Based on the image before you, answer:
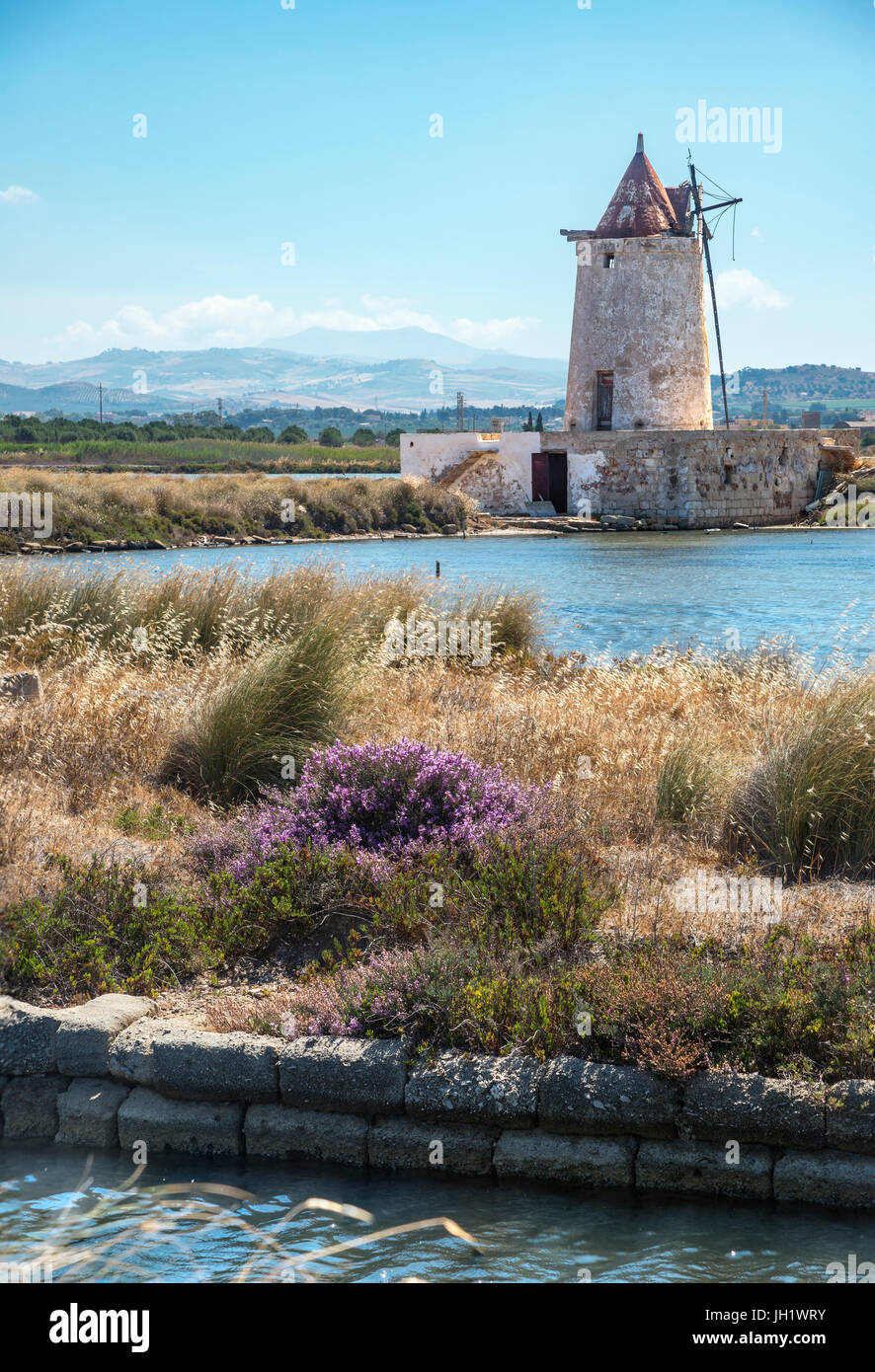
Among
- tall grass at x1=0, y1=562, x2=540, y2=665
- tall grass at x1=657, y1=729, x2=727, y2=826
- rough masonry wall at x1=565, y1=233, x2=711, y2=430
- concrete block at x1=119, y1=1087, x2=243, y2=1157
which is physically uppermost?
rough masonry wall at x1=565, y1=233, x2=711, y2=430

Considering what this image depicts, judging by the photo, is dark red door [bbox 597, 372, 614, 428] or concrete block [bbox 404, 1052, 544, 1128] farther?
dark red door [bbox 597, 372, 614, 428]

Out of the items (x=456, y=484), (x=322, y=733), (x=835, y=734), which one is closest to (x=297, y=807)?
(x=322, y=733)

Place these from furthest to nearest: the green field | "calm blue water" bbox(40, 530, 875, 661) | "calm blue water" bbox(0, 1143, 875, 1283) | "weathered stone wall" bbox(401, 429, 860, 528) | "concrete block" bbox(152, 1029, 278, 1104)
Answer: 1. the green field
2. "weathered stone wall" bbox(401, 429, 860, 528)
3. "calm blue water" bbox(40, 530, 875, 661)
4. "concrete block" bbox(152, 1029, 278, 1104)
5. "calm blue water" bbox(0, 1143, 875, 1283)

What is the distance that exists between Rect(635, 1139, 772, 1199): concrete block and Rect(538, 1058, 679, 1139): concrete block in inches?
2.4

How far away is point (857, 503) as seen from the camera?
45.2 meters

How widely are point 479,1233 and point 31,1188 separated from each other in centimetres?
147

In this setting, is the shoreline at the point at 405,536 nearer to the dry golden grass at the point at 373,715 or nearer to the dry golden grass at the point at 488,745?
the dry golden grass at the point at 373,715

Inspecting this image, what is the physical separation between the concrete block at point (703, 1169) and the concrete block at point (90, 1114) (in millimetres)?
1829

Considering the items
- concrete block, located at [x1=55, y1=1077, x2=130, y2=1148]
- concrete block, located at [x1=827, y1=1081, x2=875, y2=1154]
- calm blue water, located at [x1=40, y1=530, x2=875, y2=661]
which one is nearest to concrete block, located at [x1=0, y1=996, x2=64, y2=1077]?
concrete block, located at [x1=55, y1=1077, x2=130, y2=1148]

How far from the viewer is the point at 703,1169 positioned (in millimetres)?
3709

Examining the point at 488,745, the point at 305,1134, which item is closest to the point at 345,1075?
the point at 305,1134

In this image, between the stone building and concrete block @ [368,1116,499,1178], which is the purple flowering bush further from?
the stone building

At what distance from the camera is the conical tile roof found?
38.8m
